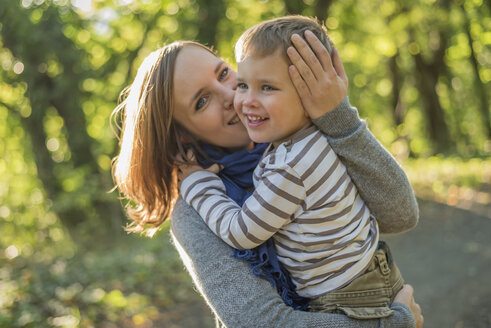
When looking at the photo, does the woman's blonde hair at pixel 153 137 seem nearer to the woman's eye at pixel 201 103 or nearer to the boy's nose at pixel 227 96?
the woman's eye at pixel 201 103

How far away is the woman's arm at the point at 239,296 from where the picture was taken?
68.1 inches

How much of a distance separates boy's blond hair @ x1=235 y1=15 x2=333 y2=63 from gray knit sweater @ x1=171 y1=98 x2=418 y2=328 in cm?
30

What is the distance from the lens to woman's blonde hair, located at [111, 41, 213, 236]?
219 centimetres

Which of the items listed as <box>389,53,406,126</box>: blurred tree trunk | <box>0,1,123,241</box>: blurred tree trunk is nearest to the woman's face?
<box>0,1,123,241</box>: blurred tree trunk

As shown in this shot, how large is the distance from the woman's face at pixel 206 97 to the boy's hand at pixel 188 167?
0.53 ft

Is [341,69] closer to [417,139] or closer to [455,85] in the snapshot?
[455,85]

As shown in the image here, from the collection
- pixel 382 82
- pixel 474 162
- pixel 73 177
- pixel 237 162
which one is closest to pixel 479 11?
pixel 474 162

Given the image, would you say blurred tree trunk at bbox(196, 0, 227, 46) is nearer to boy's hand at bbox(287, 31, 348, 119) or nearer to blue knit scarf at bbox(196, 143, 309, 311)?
blue knit scarf at bbox(196, 143, 309, 311)

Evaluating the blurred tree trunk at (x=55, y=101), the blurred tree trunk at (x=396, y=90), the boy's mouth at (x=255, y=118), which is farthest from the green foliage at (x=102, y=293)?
the blurred tree trunk at (x=396, y=90)

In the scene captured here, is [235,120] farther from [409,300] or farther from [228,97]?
[409,300]

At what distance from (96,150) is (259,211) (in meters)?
8.91

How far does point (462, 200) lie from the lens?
8.52 metres

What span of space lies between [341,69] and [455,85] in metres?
23.0

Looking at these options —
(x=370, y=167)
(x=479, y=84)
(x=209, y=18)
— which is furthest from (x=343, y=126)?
(x=479, y=84)
